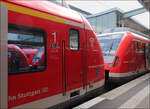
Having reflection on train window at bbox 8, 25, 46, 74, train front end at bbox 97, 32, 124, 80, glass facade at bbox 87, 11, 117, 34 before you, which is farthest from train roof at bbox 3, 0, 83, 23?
glass facade at bbox 87, 11, 117, 34

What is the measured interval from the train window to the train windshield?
3.54 m

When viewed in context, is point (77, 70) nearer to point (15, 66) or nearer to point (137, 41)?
point (15, 66)

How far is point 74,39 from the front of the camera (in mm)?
3434

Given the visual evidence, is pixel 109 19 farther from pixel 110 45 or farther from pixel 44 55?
pixel 44 55

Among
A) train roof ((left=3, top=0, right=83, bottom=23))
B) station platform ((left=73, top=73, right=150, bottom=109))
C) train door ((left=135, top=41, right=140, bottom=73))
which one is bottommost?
station platform ((left=73, top=73, right=150, bottom=109))

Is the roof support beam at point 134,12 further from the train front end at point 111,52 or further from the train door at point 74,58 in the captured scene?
the train door at point 74,58

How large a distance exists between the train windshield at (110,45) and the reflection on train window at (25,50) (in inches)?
180

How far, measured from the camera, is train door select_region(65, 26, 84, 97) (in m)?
3.18

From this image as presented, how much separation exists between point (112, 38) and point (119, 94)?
11.5 ft

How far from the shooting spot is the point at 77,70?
3.44m

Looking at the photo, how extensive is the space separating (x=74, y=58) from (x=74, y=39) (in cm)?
49

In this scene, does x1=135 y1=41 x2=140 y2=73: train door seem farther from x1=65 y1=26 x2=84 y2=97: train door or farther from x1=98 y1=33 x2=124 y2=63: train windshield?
x1=65 y1=26 x2=84 y2=97: train door

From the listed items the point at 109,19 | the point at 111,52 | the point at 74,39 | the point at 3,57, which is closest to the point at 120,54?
the point at 111,52

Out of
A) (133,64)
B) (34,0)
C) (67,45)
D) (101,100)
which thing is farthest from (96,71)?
(133,64)
